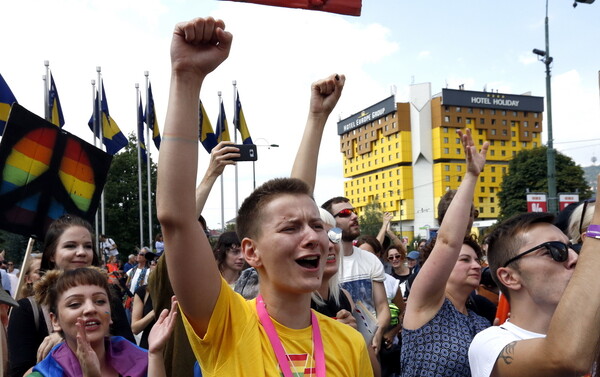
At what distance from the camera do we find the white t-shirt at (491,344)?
2391mm

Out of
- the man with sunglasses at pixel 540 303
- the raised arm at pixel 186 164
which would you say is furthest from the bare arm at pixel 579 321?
the raised arm at pixel 186 164

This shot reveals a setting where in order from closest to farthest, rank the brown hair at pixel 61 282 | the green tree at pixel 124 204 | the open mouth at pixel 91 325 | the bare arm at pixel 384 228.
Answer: the open mouth at pixel 91 325
the brown hair at pixel 61 282
the bare arm at pixel 384 228
the green tree at pixel 124 204

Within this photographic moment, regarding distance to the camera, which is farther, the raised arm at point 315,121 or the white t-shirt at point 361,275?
the white t-shirt at point 361,275

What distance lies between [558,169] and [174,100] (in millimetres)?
58479

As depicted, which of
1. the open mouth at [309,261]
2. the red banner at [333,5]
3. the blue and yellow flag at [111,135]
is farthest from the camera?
the blue and yellow flag at [111,135]

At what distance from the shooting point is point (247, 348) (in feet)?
6.63

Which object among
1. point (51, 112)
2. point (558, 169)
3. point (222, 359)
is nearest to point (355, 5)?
point (222, 359)

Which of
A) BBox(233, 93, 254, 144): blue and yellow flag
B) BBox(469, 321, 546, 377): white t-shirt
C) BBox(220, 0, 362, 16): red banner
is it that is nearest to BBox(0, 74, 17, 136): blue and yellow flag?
BBox(220, 0, 362, 16): red banner

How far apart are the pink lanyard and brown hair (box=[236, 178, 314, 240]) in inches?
11.7

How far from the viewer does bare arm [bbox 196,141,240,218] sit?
2881 millimetres

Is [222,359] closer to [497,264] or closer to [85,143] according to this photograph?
[497,264]

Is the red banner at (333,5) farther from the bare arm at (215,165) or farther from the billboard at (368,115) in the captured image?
the billboard at (368,115)

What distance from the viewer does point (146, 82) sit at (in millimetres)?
22875

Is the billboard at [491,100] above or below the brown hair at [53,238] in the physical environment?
above
